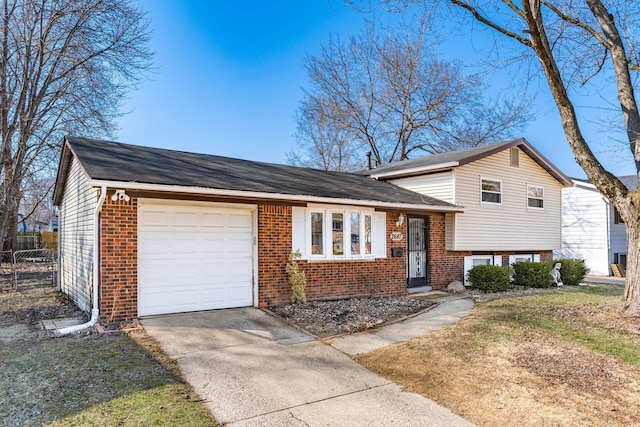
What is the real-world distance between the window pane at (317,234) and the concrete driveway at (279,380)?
266cm

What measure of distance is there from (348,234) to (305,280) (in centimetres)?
175

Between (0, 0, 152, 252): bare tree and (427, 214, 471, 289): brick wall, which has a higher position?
(0, 0, 152, 252): bare tree

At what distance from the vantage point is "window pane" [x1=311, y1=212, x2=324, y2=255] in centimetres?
959

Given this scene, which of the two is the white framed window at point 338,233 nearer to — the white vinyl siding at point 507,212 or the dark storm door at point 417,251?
the dark storm door at point 417,251

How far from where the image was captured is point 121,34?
48.6ft

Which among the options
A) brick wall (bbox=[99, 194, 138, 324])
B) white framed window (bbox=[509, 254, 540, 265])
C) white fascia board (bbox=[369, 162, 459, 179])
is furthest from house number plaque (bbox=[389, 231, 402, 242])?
brick wall (bbox=[99, 194, 138, 324])

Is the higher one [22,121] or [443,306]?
[22,121]

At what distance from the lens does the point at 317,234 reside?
31.7 feet

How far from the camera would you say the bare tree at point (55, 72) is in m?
13.1

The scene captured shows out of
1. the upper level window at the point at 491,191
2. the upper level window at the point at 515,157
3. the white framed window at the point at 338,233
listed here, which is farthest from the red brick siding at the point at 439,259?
the upper level window at the point at 515,157

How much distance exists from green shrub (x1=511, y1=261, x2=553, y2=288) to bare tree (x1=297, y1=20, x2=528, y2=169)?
13.6 metres

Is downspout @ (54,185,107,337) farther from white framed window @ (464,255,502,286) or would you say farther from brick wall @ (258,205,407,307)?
white framed window @ (464,255,502,286)

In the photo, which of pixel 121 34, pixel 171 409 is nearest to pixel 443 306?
pixel 171 409

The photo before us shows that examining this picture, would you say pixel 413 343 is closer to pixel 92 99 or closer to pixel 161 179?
pixel 161 179
